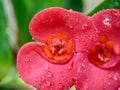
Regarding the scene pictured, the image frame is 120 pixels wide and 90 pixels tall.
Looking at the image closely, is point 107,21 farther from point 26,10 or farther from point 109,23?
point 26,10

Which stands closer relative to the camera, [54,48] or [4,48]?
[54,48]

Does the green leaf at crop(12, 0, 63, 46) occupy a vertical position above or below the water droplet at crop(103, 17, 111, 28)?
below

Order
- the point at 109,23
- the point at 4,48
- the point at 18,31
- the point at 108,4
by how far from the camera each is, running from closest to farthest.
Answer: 1. the point at 109,23
2. the point at 108,4
3. the point at 4,48
4. the point at 18,31

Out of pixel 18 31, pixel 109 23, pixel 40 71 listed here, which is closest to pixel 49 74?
pixel 40 71

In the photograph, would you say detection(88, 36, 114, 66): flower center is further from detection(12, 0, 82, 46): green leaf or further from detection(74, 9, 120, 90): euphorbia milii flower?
detection(12, 0, 82, 46): green leaf

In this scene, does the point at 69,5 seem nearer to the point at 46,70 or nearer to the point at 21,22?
the point at 21,22

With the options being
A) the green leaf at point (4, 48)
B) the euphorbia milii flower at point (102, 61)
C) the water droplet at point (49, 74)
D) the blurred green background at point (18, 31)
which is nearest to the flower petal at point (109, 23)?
the euphorbia milii flower at point (102, 61)

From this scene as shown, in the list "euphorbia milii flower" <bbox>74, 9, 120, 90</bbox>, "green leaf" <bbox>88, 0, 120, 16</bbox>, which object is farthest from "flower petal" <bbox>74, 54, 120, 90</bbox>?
"green leaf" <bbox>88, 0, 120, 16</bbox>

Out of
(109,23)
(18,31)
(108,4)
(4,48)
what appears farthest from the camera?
(18,31)

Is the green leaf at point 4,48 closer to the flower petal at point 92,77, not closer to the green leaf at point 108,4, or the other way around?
the green leaf at point 108,4
